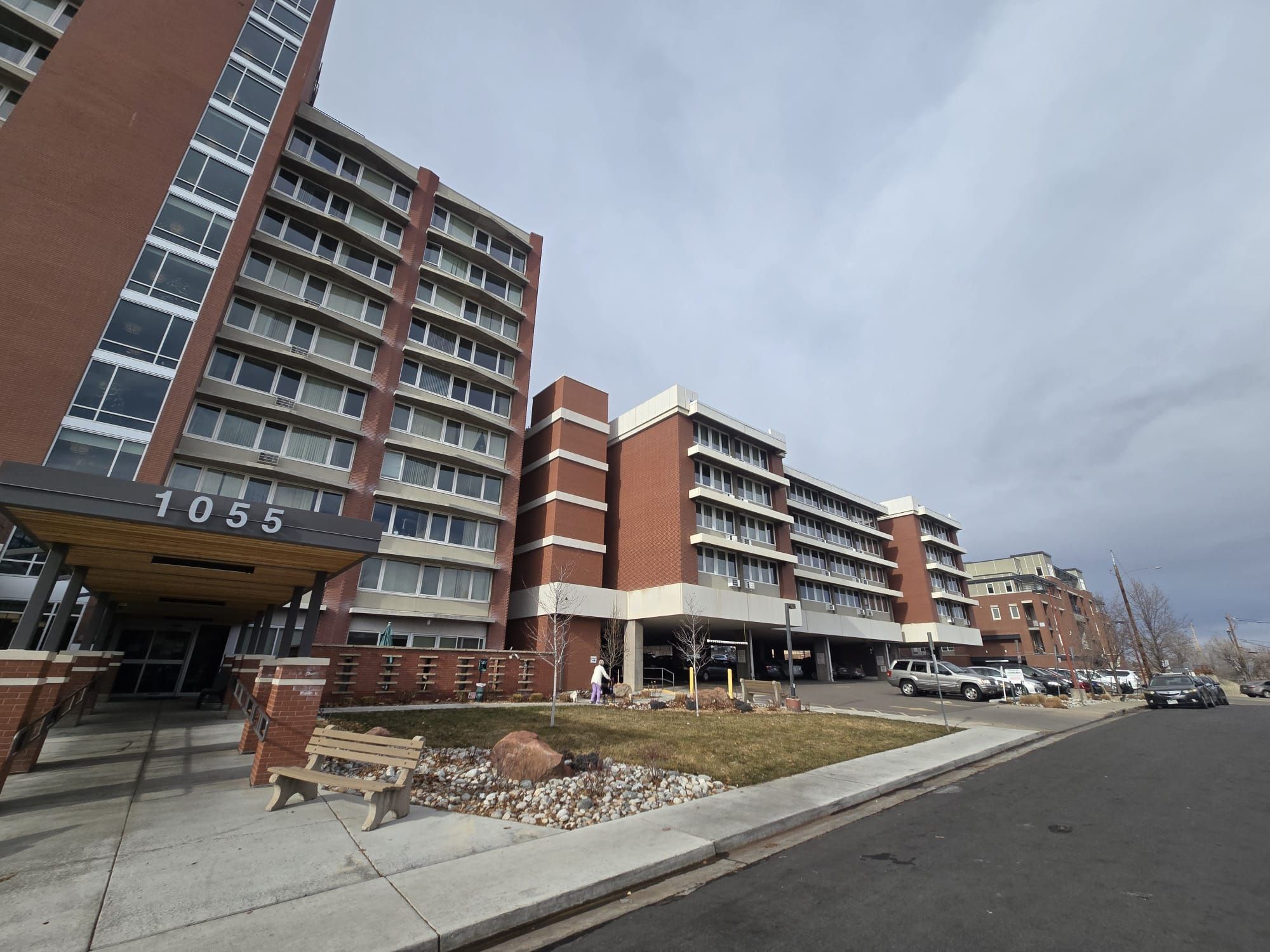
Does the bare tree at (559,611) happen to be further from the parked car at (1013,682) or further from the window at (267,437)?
the parked car at (1013,682)

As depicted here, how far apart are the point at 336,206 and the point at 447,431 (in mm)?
13634

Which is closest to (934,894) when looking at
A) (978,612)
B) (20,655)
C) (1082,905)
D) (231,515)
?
(1082,905)

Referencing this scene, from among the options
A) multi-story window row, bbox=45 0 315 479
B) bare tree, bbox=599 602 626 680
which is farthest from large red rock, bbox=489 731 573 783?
bare tree, bbox=599 602 626 680

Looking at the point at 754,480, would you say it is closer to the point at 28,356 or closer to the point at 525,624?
the point at 525,624

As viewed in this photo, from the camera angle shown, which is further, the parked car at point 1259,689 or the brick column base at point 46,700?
the parked car at point 1259,689

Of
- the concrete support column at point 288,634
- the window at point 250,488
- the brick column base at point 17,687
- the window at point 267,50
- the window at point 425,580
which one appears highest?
the window at point 267,50

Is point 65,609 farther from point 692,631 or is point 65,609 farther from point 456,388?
point 456,388

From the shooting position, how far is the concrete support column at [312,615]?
9.53m

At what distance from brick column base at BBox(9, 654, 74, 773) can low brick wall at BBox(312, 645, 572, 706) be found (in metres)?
10.5

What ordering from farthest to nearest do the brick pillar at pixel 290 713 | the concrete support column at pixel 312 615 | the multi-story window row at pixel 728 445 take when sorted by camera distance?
the multi-story window row at pixel 728 445, the concrete support column at pixel 312 615, the brick pillar at pixel 290 713

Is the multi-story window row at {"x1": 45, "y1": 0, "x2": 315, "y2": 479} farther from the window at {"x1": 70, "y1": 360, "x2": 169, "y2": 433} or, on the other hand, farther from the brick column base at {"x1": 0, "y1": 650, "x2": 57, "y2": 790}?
the brick column base at {"x1": 0, "y1": 650, "x2": 57, "y2": 790}

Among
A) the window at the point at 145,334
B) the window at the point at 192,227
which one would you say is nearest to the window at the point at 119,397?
the window at the point at 145,334

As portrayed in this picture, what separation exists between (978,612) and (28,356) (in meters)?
92.3

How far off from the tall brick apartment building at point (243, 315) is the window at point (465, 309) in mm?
171
